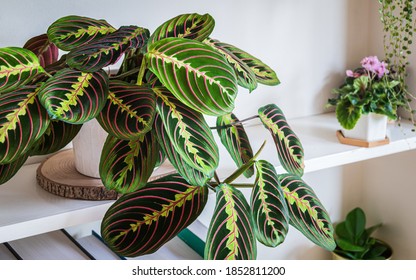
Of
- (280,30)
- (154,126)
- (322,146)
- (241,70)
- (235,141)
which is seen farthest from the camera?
(280,30)

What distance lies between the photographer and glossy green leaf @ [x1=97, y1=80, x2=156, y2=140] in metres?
0.86

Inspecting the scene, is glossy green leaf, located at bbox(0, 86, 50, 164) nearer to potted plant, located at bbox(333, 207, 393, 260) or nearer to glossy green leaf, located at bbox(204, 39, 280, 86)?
glossy green leaf, located at bbox(204, 39, 280, 86)

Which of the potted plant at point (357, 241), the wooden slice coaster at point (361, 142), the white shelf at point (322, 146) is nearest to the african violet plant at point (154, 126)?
the white shelf at point (322, 146)

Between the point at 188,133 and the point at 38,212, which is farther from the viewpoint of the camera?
the point at 38,212

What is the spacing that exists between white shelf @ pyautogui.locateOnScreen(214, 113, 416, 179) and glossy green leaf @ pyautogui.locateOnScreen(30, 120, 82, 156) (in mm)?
411

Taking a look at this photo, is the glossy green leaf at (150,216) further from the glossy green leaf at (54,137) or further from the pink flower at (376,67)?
the pink flower at (376,67)

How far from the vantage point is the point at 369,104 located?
1500mm

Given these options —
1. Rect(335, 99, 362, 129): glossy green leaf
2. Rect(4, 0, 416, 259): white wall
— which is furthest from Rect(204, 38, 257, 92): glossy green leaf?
Rect(335, 99, 362, 129): glossy green leaf

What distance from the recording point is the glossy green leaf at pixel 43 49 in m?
1.15

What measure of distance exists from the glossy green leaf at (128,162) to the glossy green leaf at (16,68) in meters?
0.17

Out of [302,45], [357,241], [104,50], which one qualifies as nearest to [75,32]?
[104,50]

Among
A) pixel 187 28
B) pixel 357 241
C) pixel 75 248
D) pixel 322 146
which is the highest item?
pixel 187 28

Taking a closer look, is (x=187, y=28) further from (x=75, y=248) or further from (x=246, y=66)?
(x=75, y=248)

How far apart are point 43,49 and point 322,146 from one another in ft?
2.43
